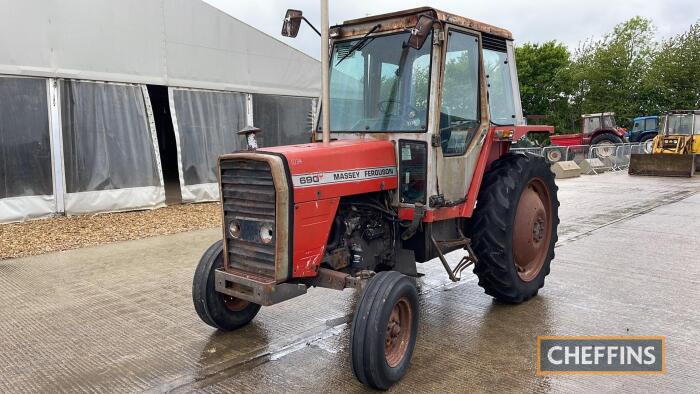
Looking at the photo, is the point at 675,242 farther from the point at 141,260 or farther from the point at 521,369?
the point at 141,260

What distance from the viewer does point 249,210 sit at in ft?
11.2

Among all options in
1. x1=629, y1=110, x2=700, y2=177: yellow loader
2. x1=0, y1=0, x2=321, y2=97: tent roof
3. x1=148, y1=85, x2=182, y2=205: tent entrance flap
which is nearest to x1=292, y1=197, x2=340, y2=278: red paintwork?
x1=0, y1=0, x2=321, y2=97: tent roof

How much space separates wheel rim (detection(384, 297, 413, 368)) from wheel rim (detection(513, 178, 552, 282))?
168cm

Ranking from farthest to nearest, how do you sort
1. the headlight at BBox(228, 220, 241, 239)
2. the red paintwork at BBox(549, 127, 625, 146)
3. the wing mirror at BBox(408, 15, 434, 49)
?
1. the red paintwork at BBox(549, 127, 625, 146)
2. the headlight at BBox(228, 220, 241, 239)
3. the wing mirror at BBox(408, 15, 434, 49)

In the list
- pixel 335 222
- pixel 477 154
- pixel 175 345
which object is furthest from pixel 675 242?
pixel 175 345

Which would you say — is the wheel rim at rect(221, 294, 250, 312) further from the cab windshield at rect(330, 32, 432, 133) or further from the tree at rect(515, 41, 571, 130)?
the tree at rect(515, 41, 571, 130)

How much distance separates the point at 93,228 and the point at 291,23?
539 cm

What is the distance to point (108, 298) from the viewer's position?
4910mm

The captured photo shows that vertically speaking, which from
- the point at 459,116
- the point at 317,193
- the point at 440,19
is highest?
the point at 440,19

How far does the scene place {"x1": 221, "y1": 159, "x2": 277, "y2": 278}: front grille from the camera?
3.26 metres

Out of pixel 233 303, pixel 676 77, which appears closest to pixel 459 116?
pixel 233 303

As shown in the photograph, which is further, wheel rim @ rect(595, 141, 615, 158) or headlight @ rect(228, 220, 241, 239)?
wheel rim @ rect(595, 141, 615, 158)

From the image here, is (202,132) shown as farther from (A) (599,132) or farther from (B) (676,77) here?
(B) (676,77)

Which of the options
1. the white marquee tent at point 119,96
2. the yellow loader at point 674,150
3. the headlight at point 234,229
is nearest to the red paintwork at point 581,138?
the yellow loader at point 674,150
